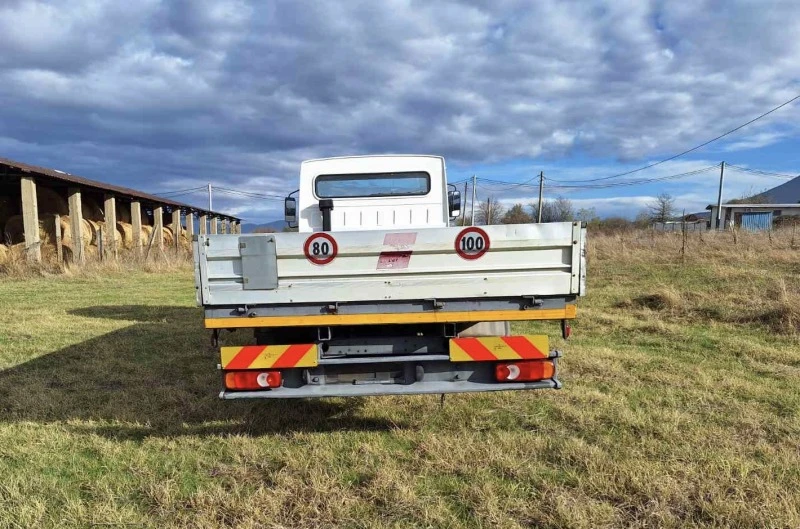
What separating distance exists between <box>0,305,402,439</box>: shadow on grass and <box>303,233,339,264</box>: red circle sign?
1.57 meters

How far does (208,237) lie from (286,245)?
502 millimetres

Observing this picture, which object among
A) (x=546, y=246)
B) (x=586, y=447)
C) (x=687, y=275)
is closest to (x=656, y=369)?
(x=586, y=447)

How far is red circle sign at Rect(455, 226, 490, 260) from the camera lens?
3.29 m

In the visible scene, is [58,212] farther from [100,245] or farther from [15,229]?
[100,245]

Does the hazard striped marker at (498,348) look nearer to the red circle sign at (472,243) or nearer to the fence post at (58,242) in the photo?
the red circle sign at (472,243)

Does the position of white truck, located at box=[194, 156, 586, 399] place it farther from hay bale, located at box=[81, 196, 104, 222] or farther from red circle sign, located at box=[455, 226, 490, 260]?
hay bale, located at box=[81, 196, 104, 222]

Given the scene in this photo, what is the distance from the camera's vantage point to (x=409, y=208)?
18.3 feet

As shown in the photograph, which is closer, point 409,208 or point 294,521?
point 294,521

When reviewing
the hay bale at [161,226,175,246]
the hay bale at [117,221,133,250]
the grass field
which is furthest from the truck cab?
the hay bale at [161,226,175,246]

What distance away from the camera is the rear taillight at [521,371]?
138 inches

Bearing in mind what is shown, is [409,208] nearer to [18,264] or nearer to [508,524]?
[508,524]

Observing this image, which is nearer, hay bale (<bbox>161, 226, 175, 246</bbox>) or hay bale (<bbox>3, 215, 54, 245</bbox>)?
hay bale (<bbox>3, 215, 54, 245</bbox>)

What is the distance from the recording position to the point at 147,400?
15.5 feet

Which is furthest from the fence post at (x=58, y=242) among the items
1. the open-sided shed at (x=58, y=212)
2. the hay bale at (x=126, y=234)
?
the hay bale at (x=126, y=234)
